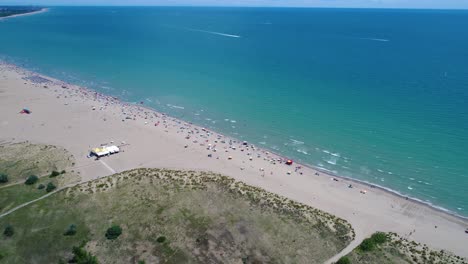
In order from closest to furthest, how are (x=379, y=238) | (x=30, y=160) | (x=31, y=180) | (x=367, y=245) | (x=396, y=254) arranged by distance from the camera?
(x=396, y=254)
(x=367, y=245)
(x=379, y=238)
(x=31, y=180)
(x=30, y=160)

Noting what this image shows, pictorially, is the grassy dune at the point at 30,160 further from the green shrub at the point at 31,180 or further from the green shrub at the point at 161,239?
the green shrub at the point at 161,239

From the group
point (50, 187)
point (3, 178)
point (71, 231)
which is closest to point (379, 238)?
point (71, 231)

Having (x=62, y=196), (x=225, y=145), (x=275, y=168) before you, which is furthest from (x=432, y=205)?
(x=62, y=196)

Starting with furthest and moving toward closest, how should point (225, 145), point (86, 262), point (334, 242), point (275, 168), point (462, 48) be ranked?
point (462, 48), point (225, 145), point (275, 168), point (334, 242), point (86, 262)

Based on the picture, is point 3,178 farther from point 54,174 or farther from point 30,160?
point 30,160

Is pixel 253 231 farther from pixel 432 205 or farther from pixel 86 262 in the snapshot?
pixel 432 205

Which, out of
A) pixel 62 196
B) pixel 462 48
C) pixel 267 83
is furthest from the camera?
pixel 462 48

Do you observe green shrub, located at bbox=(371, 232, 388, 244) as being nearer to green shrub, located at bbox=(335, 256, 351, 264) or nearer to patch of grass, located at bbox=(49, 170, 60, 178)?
green shrub, located at bbox=(335, 256, 351, 264)

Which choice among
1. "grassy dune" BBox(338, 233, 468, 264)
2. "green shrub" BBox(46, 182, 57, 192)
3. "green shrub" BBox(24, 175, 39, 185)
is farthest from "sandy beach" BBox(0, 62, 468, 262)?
"green shrub" BBox(24, 175, 39, 185)
